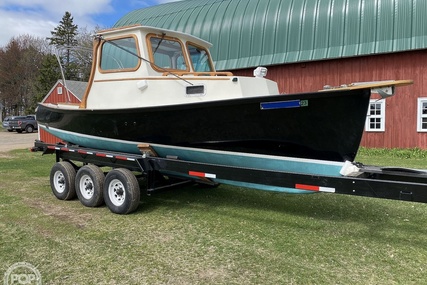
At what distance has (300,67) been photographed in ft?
44.9

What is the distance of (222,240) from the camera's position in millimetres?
4148

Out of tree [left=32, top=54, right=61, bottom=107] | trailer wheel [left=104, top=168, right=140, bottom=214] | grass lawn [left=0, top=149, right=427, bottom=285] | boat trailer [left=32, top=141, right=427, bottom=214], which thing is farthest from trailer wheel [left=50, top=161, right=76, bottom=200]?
tree [left=32, top=54, right=61, bottom=107]

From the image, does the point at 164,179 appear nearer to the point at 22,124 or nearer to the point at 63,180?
the point at 63,180

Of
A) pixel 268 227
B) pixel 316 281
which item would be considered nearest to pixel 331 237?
pixel 268 227

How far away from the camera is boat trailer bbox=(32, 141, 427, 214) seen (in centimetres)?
356

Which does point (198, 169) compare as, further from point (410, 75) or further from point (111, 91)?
point (410, 75)

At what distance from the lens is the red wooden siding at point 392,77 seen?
11.9m

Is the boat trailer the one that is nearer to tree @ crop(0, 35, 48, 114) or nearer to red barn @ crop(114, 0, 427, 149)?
red barn @ crop(114, 0, 427, 149)

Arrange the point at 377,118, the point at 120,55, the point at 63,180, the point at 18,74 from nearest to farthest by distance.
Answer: the point at 120,55 < the point at 63,180 < the point at 377,118 < the point at 18,74

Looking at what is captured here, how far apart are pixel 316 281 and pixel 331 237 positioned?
1144 mm

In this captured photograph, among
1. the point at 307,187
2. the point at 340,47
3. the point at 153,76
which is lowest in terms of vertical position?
the point at 307,187

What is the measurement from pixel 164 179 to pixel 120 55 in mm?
1988

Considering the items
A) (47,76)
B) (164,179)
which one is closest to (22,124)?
(47,76)

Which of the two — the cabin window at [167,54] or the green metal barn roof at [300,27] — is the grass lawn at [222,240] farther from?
the green metal barn roof at [300,27]
